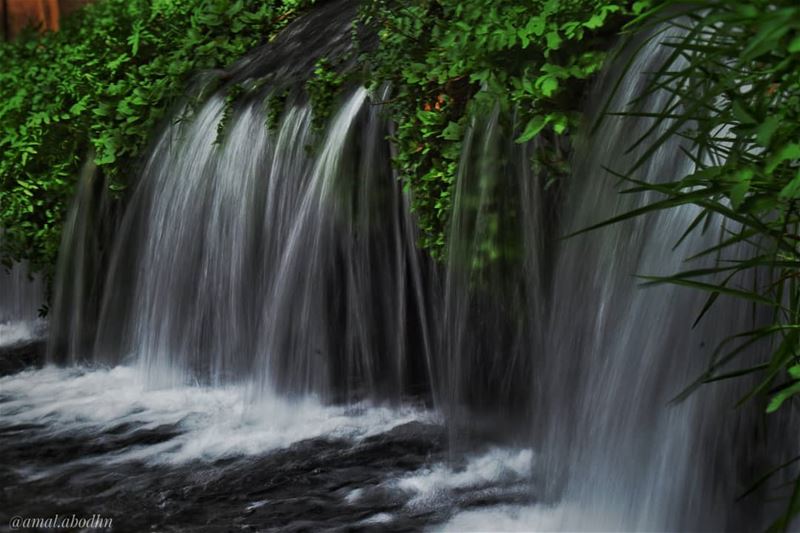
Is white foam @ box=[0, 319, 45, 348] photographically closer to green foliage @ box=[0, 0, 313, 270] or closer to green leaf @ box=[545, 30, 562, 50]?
green foliage @ box=[0, 0, 313, 270]

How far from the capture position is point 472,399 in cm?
448

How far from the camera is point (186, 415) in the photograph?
5160 mm

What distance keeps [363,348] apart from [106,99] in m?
2.77

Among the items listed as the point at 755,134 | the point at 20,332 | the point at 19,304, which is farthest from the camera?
the point at 19,304

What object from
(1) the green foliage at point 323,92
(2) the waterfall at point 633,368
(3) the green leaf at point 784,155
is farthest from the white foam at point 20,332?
(3) the green leaf at point 784,155

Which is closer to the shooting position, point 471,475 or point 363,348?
point 471,475

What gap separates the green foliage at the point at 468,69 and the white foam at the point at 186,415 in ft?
2.62

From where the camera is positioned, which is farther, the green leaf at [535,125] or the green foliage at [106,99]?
the green foliage at [106,99]

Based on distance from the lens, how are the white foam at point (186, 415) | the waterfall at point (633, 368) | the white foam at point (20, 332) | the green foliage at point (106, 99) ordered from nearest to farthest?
the waterfall at point (633, 368) < the white foam at point (186, 415) < the green foliage at point (106, 99) < the white foam at point (20, 332)

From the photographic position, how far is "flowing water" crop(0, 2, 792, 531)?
3.37m

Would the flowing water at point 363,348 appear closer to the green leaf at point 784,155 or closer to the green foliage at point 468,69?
the green foliage at point 468,69

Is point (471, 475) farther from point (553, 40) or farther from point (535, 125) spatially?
point (553, 40)

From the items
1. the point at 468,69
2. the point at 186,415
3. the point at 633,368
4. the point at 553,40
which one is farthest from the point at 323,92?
the point at 633,368

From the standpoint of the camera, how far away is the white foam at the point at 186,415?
462cm
